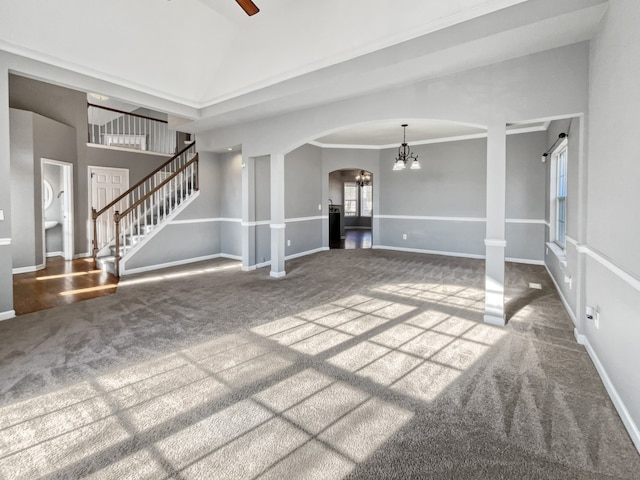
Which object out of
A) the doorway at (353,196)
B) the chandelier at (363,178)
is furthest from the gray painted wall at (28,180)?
the chandelier at (363,178)

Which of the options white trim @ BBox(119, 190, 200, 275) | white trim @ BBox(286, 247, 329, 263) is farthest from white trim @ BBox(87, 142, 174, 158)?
white trim @ BBox(286, 247, 329, 263)

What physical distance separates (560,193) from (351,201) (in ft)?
34.9

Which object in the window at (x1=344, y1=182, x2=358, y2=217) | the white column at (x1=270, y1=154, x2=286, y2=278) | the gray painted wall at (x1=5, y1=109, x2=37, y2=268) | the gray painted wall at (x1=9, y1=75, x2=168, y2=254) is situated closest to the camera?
the white column at (x1=270, y1=154, x2=286, y2=278)

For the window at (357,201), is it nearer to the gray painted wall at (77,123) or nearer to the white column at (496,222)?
the gray painted wall at (77,123)

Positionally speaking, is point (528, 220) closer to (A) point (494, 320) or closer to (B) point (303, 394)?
(A) point (494, 320)

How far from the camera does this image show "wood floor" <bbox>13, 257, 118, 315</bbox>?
4520mm

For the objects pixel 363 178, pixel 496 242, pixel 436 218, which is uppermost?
pixel 363 178

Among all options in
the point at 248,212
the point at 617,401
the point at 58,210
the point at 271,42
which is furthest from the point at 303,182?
the point at 617,401

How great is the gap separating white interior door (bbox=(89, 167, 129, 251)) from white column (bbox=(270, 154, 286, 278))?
445 cm

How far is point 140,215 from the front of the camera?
683cm

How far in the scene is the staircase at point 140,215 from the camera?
638 cm

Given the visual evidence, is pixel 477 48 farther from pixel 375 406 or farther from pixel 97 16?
pixel 97 16

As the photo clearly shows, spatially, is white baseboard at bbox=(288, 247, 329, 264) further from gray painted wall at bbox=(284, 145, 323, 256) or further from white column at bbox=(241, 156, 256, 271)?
white column at bbox=(241, 156, 256, 271)

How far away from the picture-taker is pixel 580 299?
3281 mm
